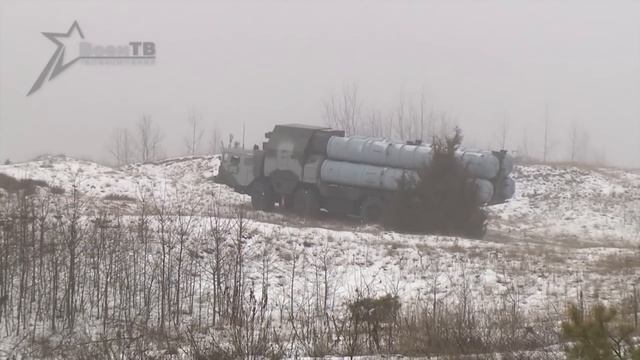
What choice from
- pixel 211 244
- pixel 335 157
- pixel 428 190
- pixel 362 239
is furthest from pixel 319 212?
pixel 211 244

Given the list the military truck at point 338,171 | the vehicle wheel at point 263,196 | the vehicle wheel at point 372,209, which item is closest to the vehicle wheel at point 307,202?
the military truck at point 338,171

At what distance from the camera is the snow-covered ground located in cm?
1282

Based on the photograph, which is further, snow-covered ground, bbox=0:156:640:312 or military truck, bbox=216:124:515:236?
military truck, bbox=216:124:515:236

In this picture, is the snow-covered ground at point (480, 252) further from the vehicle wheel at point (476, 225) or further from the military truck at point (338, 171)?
the military truck at point (338, 171)

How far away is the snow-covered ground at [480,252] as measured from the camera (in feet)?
42.1

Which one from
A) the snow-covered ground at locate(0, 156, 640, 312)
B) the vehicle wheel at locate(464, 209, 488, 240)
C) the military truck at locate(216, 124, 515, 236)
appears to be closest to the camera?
the snow-covered ground at locate(0, 156, 640, 312)

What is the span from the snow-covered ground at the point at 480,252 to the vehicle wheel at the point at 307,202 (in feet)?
2.99

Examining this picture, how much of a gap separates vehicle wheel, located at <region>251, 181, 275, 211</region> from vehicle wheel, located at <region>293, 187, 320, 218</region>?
1227 millimetres

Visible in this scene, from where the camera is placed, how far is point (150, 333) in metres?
8.86

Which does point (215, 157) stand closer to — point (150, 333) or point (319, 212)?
point (319, 212)

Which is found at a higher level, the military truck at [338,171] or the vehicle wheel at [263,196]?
the military truck at [338,171]

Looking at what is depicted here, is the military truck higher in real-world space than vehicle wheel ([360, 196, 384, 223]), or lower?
higher

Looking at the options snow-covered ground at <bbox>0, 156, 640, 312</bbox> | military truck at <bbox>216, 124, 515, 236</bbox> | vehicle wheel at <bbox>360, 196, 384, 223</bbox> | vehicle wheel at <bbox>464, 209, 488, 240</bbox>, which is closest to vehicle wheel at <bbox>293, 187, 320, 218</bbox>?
military truck at <bbox>216, 124, 515, 236</bbox>

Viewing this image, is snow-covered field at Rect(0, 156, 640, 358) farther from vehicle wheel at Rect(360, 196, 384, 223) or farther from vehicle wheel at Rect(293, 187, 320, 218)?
vehicle wheel at Rect(293, 187, 320, 218)
